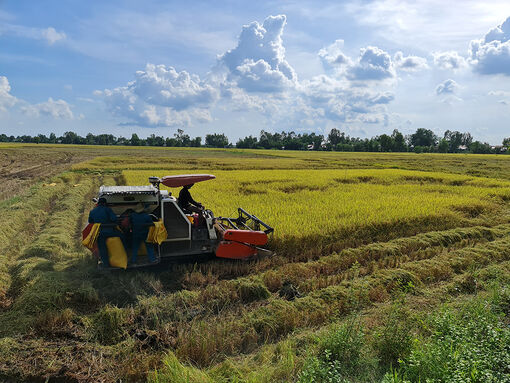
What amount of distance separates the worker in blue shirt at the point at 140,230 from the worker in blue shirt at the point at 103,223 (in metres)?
0.32

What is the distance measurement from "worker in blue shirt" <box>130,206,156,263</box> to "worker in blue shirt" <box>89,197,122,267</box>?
1.06 feet

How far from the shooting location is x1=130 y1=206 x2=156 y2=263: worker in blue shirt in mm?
6660

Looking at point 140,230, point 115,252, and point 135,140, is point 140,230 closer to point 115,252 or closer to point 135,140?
point 115,252

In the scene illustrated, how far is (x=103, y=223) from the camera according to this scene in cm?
657

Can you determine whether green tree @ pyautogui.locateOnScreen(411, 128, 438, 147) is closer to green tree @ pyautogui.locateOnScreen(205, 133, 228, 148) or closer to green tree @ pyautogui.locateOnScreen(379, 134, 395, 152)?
green tree @ pyautogui.locateOnScreen(379, 134, 395, 152)

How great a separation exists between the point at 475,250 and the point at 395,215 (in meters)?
2.57

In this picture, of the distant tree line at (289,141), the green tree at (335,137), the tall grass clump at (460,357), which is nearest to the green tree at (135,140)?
the distant tree line at (289,141)

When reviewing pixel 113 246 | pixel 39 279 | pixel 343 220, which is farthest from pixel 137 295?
pixel 343 220

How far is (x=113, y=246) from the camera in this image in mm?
6531

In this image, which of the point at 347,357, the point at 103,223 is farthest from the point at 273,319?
the point at 103,223

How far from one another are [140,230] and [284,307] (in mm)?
3289

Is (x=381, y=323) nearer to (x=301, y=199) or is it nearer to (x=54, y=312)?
(x=54, y=312)

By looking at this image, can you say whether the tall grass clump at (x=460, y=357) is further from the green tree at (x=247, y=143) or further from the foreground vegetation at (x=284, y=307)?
the green tree at (x=247, y=143)

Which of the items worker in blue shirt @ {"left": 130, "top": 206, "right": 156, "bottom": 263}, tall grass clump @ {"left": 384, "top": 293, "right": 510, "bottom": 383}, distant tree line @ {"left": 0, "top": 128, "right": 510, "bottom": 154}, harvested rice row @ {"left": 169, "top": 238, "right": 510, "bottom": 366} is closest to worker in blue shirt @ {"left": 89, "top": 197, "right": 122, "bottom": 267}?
worker in blue shirt @ {"left": 130, "top": 206, "right": 156, "bottom": 263}
